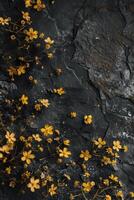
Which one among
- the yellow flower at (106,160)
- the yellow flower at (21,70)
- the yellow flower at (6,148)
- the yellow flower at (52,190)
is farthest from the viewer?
the yellow flower at (106,160)

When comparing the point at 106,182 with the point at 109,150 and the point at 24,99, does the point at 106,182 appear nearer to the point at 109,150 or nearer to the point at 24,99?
the point at 109,150

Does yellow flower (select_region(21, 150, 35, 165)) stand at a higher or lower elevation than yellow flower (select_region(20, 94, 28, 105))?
lower

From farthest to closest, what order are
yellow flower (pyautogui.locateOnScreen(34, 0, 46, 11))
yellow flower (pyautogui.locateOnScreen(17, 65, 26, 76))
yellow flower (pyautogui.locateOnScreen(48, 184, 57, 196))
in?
yellow flower (pyautogui.locateOnScreen(34, 0, 46, 11)), yellow flower (pyautogui.locateOnScreen(17, 65, 26, 76)), yellow flower (pyautogui.locateOnScreen(48, 184, 57, 196))

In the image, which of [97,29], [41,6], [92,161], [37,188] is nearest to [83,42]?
[97,29]

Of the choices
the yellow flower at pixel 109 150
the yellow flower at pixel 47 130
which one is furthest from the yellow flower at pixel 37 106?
the yellow flower at pixel 109 150

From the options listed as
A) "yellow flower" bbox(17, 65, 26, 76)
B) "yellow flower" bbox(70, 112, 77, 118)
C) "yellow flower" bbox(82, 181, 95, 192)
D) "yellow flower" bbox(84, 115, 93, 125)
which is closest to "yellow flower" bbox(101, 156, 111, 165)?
"yellow flower" bbox(82, 181, 95, 192)

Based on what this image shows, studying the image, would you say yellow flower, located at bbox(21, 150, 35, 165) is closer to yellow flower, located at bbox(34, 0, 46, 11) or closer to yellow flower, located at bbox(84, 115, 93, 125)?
yellow flower, located at bbox(84, 115, 93, 125)

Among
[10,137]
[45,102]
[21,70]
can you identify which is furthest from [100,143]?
[21,70]

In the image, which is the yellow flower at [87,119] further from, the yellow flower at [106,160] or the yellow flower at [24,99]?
the yellow flower at [24,99]
